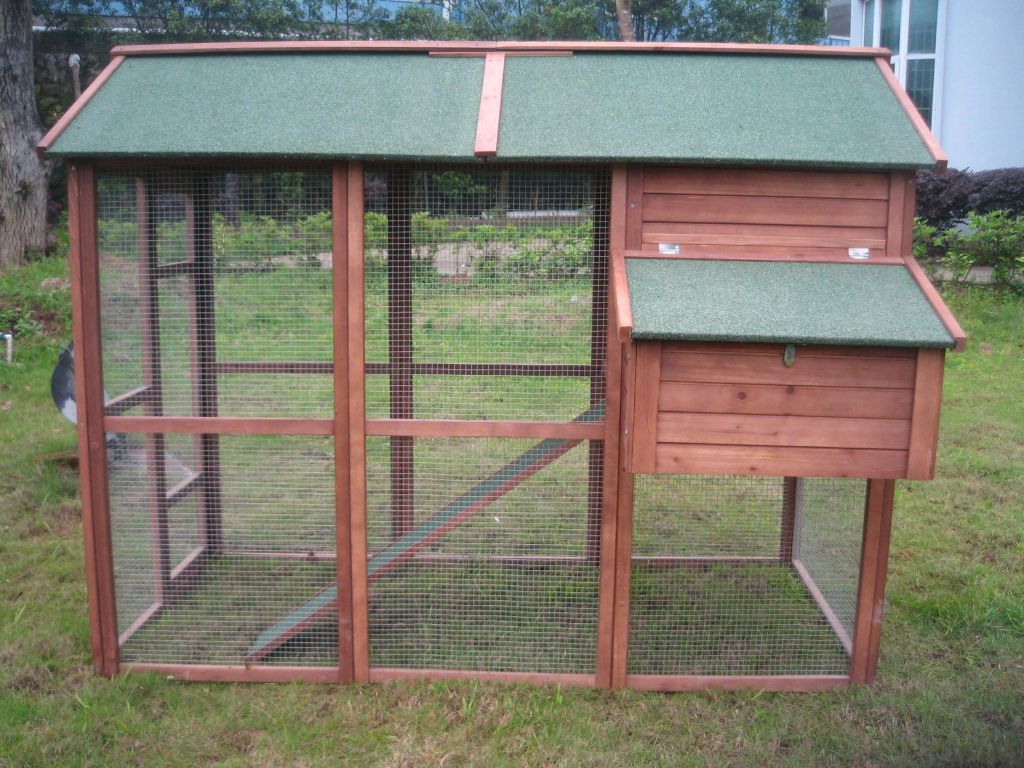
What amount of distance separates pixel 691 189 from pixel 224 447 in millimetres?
2265

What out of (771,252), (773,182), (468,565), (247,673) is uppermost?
(773,182)

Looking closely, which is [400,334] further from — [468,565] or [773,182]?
[773,182]

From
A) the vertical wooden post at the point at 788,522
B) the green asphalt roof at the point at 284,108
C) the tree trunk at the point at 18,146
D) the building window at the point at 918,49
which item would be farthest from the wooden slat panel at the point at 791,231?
the building window at the point at 918,49

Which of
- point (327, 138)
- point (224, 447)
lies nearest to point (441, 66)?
point (327, 138)

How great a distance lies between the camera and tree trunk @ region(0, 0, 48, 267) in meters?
9.48

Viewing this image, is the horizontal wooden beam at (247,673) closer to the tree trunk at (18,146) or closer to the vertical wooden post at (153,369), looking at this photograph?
the vertical wooden post at (153,369)

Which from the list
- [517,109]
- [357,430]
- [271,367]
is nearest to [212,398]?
[271,367]

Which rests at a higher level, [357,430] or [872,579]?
[357,430]

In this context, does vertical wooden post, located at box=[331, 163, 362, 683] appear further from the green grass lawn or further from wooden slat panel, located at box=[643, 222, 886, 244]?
wooden slat panel, located at box=[643, 222, 886, 244]

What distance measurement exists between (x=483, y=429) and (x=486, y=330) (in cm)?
37

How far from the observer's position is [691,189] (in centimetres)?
331

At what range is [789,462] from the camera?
2990mm

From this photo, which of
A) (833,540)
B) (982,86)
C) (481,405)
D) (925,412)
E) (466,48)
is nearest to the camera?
(925,412)

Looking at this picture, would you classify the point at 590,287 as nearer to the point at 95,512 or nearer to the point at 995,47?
the point at 95,512
